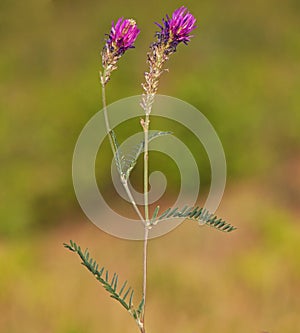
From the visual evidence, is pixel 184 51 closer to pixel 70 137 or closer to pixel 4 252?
pixel 70 137

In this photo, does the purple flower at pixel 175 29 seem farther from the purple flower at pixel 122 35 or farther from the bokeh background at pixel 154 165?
the bokeh background at pixel 154 165

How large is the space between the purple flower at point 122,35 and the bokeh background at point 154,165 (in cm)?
49

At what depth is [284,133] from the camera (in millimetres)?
1275

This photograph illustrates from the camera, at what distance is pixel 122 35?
338mm

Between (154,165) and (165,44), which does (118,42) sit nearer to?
(165,44)

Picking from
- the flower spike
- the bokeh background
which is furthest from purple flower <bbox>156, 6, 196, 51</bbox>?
the bokeh background

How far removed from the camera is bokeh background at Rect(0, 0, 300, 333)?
0.83 metres

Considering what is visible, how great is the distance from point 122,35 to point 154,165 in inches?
30.4

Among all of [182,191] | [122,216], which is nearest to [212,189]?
[182,191]

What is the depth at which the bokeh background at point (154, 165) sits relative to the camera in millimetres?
829

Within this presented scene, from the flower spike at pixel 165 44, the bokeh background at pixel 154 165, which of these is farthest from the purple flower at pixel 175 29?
the bokeh background at pixel 154 165

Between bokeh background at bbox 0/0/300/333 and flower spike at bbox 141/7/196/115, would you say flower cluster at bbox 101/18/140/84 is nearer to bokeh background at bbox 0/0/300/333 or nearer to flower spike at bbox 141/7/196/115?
flower spike at bbox 141/7/196/115

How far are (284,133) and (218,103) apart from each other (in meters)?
0.16

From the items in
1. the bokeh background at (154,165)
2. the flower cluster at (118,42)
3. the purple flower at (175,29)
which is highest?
the bokeh background at (154,165)
